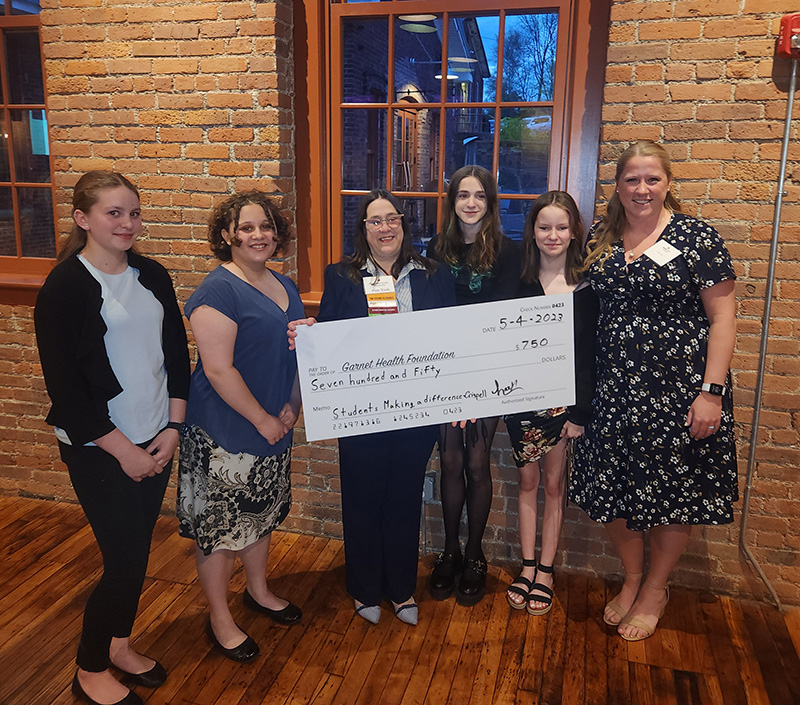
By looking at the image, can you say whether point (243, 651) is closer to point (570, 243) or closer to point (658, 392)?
point (658, 392)

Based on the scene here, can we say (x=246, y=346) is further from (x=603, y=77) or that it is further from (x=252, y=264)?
(x=603, y=77)

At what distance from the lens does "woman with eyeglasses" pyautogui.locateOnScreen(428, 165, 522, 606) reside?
2.34m

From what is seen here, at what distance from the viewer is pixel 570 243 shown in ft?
7.54

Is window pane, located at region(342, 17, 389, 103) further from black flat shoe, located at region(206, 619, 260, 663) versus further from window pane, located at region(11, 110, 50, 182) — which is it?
black flat shoe, located at region(206, 619, 260, 663)

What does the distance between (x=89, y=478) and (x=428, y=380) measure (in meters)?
1.12

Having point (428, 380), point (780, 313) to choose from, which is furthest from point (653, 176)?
point (428, 380)

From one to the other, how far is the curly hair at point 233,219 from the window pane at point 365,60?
1.14m

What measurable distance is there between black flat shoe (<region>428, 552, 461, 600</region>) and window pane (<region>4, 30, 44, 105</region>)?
3191 mm

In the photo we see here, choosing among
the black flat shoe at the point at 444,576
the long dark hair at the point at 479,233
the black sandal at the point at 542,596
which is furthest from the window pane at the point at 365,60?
the black sandal at the point at 542,596

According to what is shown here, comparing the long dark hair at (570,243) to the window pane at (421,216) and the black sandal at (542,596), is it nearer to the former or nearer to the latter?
the window pane at (421,216)

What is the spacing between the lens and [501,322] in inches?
87.0

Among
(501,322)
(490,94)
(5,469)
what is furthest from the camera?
(5,469)

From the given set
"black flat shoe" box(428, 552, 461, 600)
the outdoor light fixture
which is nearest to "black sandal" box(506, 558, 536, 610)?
"black flat shoe" box(428, 552, 461, 600)

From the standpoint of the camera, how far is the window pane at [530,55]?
2.70 meters
